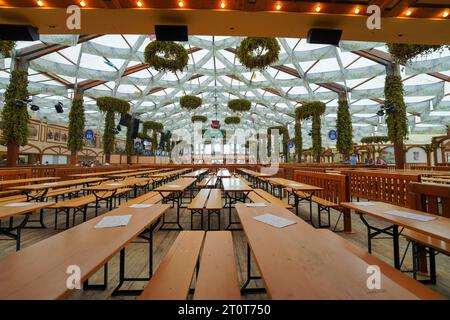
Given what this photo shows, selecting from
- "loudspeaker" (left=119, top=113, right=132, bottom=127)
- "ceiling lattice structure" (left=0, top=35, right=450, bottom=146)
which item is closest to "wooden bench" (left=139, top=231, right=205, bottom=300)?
"ceiling lattice structure" (left=0, top=35, right=450, bottom=146)

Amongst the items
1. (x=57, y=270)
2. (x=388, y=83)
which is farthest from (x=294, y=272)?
(x=388, y=83)

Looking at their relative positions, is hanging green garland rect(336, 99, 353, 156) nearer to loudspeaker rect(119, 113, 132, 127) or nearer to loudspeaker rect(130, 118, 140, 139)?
loudspeaker rect(119, 113, 132, 127)

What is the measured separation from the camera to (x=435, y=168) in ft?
25.1

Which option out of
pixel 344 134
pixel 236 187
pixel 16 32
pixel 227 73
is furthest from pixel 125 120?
pixel 344 134

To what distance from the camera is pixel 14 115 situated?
771 cm

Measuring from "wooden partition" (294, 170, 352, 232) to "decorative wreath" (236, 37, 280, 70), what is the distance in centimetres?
308

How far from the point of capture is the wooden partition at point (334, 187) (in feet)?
12.4

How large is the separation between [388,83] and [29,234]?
11507mm

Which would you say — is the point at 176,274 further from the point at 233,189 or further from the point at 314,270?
the point at 233,189

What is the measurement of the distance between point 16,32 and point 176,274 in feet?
16.7

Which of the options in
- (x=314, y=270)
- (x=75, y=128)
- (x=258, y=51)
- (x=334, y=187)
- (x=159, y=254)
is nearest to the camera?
(x=314, y=270)

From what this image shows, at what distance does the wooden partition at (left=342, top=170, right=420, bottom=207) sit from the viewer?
4.02 m

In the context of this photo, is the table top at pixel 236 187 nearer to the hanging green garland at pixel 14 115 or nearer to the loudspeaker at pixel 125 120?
the hanging green garland at pixel 14 115
